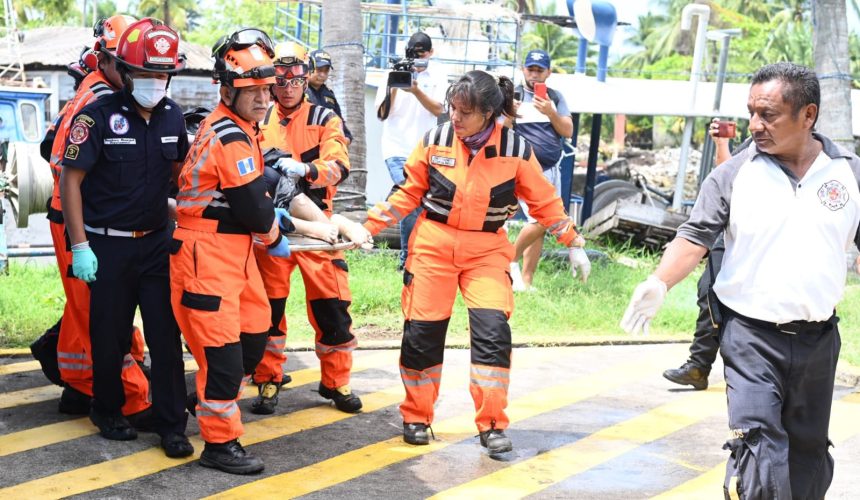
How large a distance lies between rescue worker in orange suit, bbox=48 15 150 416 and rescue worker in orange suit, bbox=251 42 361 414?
0.82 m

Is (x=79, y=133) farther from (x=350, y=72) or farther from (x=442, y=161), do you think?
(x=350, y=72)

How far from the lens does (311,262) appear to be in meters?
6.23

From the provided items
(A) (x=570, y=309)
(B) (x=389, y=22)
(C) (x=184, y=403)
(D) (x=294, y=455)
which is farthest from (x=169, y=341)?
(B) (x=389, y=22)

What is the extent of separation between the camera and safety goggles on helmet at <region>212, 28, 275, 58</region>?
5.26 meters

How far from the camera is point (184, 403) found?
221 inches

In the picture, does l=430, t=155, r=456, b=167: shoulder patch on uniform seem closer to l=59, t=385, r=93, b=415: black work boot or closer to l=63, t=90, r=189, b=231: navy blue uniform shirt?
l=63, t=90, r=189, b=231: navy blue uniform shirt

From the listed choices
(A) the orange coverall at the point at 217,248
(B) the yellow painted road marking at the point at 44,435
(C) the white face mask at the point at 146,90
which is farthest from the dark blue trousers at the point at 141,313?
(C) the white face mask at the point at 146,90

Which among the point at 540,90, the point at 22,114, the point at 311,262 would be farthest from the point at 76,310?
the point at 22,114

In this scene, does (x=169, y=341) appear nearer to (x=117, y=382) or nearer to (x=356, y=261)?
(x=117, y=382)

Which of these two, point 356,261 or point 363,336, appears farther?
point 356,261

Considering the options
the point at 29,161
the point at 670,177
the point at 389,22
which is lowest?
the point at 670,177

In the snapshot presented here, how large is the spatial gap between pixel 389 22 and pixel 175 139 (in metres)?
11.2

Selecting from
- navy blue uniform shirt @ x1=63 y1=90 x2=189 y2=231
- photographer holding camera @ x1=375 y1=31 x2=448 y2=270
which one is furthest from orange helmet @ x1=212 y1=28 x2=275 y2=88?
photographer holding camera @ x1=375 y1=31 x2=448 y2=270

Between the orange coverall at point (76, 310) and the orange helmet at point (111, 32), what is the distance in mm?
150
